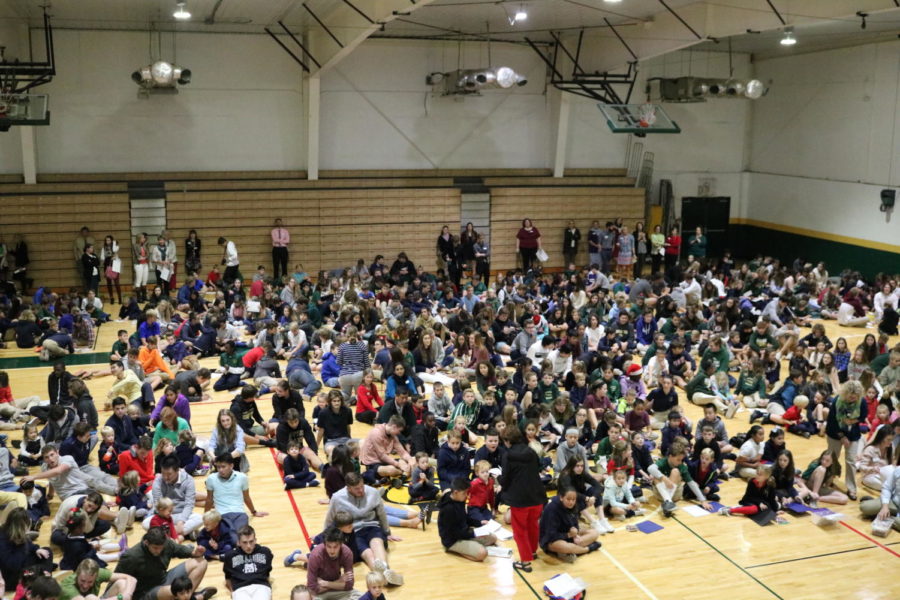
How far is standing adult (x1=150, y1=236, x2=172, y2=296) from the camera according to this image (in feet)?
67.7

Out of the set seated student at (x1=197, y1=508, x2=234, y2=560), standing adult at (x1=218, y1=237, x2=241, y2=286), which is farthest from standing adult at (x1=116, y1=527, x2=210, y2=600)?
standing adult at (x1=218, y1=237, x2=241, y2=286)

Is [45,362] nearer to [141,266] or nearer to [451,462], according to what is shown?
[141,266]

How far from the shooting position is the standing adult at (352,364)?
14.0 meters

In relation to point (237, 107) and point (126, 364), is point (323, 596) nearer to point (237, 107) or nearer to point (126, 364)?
point (126, 364)

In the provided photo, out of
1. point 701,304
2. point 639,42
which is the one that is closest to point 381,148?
point 639,42

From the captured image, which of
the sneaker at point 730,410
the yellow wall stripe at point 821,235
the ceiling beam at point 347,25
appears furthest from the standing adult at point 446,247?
the sneaker at point 730,410

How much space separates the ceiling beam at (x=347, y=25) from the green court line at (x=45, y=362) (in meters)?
8.23

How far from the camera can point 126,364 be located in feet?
45.4

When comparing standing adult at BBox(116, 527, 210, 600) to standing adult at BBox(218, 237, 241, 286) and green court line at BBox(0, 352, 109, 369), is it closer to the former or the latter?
green court line at BBox(0, 352, 109, 369)

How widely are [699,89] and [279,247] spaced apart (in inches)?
462

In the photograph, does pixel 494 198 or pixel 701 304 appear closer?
pixel 701 304

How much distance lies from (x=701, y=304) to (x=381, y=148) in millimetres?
9930

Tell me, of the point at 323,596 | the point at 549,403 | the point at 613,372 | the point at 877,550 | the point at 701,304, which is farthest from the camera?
the point at 701,304

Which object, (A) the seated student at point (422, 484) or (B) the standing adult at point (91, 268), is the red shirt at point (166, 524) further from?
(B) the standing adult at point (91, 268)
